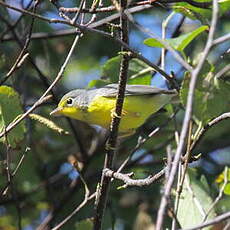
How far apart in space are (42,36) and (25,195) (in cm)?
117

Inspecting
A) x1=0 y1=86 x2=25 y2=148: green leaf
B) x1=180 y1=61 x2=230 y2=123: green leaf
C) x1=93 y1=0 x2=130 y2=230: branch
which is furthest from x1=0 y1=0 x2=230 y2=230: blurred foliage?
x1=180 y1=61 x2=230 y2=123: green leaf

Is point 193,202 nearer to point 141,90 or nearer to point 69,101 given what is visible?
point 141,90

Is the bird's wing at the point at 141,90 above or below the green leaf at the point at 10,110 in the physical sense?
below

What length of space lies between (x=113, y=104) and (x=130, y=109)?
12cm

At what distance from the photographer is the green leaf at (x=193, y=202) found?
9.91ft

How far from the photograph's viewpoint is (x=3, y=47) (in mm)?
4289

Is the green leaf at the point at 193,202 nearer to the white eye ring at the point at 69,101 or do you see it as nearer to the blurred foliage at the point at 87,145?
the blurred foliage at the point at 87,145

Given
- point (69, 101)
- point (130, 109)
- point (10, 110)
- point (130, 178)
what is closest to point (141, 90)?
point (130, 109)

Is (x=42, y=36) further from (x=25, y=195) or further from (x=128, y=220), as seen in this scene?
(x=128, y=220)

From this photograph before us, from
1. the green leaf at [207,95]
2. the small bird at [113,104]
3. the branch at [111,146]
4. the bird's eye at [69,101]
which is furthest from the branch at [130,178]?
the bird's eye at [69,101]

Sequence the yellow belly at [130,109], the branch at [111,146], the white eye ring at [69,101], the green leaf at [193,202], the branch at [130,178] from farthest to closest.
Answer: the white eye ring at [69,101], the yellow belly at [130,109], the green leaf at [193,202], the branch at [111,146], the branch at [130,178]

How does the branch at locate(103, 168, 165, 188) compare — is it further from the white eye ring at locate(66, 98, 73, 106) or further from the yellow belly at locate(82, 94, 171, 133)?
the white eye ring at locate(66, 98, 73, 106)

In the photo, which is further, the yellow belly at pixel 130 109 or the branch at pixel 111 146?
the yellow belly at pixel 130 109

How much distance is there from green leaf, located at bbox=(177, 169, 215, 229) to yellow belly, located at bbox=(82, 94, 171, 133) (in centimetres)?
50
